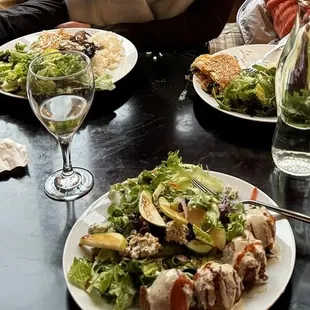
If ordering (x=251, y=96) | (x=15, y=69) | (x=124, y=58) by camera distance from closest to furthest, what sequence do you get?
1. (x=251, y=96)
2. (x=15, y=69)
3. (x=124, y=58)

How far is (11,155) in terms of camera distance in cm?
110

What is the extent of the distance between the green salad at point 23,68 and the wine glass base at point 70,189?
0.19m

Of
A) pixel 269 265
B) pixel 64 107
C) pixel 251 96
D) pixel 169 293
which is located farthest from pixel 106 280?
pixel 251 96

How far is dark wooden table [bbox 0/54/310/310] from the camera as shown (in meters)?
0.85

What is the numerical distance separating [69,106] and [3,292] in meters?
0.33

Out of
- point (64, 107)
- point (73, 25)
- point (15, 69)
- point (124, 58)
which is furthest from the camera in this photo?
point (73, 25)

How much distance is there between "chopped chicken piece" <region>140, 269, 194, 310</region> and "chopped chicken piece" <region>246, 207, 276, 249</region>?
0.48ft

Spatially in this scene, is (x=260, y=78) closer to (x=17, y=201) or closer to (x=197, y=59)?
(x=197, y=59)

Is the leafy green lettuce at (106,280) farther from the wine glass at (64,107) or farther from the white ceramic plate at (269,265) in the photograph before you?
the wine glass at (64,107)

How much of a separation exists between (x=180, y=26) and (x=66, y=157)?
1.03 m

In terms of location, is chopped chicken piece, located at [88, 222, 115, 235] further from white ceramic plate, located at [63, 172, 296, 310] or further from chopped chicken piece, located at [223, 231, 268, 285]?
chopped chicken piece, located at [223, 231, 268, 285]

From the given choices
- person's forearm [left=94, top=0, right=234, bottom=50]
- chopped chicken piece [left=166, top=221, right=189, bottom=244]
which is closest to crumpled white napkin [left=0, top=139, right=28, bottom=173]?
chopped chicken piece [left=166, top=221, right=189, bottom=244]

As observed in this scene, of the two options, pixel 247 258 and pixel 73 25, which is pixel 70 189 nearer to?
pixel 247 258

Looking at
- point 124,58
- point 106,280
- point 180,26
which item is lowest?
point 180,26
